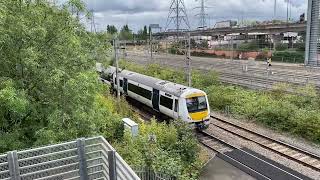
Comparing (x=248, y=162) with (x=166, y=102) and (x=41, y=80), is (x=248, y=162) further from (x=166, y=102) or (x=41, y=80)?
(x=41, y=80)

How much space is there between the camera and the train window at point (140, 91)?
26064 millimetres

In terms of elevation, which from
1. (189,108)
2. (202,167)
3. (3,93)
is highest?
(3,93)

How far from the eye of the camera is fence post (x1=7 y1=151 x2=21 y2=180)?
7754 millimetres

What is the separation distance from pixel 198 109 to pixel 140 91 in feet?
23.7

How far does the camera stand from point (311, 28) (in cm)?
3431

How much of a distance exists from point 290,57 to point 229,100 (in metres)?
35.9

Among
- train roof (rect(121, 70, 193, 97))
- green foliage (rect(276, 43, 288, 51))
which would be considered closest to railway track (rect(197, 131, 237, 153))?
train roof (rect(121, 70, 193, 97))

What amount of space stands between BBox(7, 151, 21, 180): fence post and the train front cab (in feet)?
46.7

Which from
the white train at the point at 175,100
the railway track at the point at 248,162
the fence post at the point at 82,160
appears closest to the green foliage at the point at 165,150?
the railway track at the point at 248,162

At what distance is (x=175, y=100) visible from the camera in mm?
21953

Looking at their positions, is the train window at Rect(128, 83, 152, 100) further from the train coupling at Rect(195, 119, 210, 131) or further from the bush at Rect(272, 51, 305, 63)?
the bush at Rect(272, 51, 305, 63)

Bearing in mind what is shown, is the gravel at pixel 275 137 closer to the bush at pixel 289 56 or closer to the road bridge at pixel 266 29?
the road bridge at pixel 266 29

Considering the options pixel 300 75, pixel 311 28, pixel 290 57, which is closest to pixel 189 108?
pixel 311 28

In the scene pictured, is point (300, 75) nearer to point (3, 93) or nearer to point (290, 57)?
point (290, 57)
